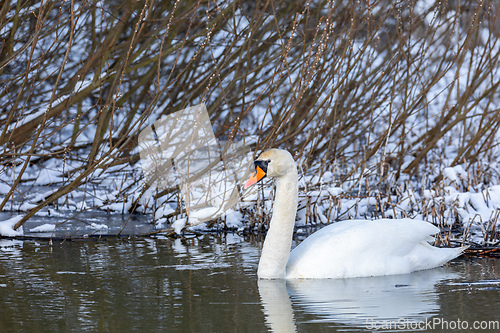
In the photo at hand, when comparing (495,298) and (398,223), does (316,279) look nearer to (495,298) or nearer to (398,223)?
(398,223)

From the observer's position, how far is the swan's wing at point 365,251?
17.2 feet

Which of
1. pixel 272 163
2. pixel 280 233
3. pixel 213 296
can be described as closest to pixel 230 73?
pixel 272 163

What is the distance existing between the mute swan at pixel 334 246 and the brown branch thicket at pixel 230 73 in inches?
35.8

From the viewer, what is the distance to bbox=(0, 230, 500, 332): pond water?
389cm

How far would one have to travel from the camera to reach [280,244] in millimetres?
5219

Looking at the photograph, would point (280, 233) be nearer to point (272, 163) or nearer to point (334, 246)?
point (334, 246)

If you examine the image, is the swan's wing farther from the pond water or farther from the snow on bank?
the snow on bank

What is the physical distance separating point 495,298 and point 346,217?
3.68 m

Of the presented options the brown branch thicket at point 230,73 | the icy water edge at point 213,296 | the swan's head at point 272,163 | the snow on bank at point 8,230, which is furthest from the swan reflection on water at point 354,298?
the snow on bank at point 8,230

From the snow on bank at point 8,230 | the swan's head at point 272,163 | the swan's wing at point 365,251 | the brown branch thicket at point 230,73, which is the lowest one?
the swan's wing at point 365,251

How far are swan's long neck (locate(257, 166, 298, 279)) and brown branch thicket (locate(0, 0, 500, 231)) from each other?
872 millimetres

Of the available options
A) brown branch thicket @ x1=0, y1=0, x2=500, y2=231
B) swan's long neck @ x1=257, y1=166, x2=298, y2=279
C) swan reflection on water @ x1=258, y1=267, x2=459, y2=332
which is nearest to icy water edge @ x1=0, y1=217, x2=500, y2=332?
swan reflection on water @ x1=258, y1=267, x2=459, y2=332

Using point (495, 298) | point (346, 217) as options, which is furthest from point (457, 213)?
point (495, 298)

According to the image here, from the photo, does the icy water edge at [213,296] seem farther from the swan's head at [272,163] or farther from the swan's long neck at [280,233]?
the swan's head at [272,163]
